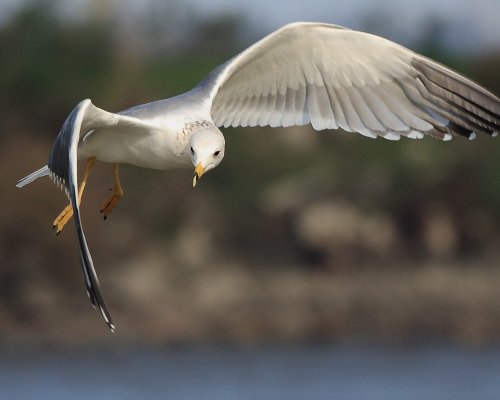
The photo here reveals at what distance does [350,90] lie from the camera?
20.2ft

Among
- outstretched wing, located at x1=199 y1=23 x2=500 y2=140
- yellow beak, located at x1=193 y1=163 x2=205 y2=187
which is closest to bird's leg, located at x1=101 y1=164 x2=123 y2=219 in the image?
outstretched wing, located at x1=199 y1=23 x2=500 y2=140

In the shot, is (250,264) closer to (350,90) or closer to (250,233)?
(250,233)

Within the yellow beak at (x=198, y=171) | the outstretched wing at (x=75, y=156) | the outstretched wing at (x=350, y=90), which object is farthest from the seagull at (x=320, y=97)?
the yellow beak at (x=198, y=171)

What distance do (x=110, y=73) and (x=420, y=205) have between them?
4.48 m

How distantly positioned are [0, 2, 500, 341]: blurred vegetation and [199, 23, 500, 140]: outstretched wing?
9475 millimetres

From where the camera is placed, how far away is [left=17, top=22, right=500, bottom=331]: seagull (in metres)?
5.62

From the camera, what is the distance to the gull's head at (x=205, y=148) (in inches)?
207

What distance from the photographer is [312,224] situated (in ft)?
55.3

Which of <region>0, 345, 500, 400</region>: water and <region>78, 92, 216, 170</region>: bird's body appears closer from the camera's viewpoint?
<region>78, 92, 216, 170</region>: bird's body

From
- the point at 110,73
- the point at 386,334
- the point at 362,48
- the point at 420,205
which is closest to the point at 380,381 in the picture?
the point at 386,334

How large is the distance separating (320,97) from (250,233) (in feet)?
40.9

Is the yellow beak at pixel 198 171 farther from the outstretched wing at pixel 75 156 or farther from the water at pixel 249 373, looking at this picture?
the water at pixel 249 373

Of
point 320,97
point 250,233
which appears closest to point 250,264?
point 250,233

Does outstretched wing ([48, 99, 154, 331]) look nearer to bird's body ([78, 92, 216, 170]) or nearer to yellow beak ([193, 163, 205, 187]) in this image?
bird's body ([78, 92, 216, 170])
